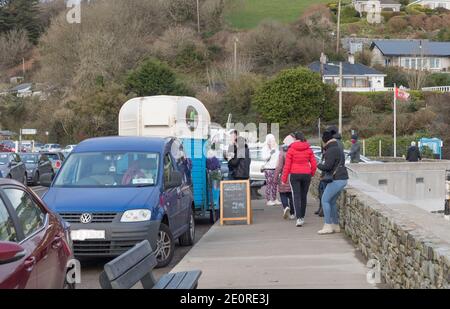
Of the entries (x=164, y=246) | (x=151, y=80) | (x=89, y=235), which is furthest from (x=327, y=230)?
(x=151, y=80)

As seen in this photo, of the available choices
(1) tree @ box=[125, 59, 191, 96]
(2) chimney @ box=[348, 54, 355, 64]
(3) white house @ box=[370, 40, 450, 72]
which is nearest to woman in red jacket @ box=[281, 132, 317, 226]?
(1) tree @ box=[125, 59, 191, 96]

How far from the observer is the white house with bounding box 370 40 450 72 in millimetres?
84481

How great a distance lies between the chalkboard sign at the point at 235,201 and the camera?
50.0ft

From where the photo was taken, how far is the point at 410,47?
86062 millimetres

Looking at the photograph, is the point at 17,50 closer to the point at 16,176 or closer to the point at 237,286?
the point at 16,176

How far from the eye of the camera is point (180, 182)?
11367 millimetres

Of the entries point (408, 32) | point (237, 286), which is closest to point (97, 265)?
point (237, 286)

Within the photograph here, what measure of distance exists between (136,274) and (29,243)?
0.91 metres

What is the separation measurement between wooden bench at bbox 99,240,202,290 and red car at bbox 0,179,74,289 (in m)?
0.59

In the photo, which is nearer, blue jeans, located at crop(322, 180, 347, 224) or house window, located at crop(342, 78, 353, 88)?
blue jeans, located at crop(322, 180, 347, 224)

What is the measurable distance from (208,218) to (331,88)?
138ft

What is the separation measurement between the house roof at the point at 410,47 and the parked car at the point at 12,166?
206ft

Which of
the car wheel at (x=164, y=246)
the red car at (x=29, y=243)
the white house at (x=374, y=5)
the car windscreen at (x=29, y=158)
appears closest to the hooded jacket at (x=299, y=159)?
the car wheel at (x=164, y=246)

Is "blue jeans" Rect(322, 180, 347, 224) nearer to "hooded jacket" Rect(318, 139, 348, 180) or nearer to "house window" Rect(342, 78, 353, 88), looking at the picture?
"hooded jacket" Rect(318, 139, 348, 180)
